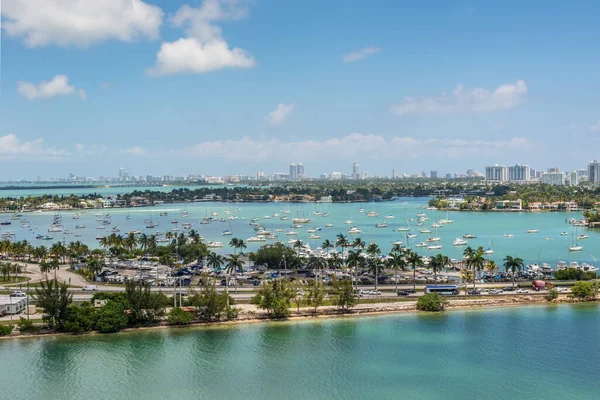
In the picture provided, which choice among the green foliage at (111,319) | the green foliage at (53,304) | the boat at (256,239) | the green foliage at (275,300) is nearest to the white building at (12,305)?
the green foliage at (53,304)

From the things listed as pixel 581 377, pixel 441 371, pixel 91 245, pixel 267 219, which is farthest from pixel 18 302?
pixel 267 219

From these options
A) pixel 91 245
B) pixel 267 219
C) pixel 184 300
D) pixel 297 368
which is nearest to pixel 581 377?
pixel 297 368

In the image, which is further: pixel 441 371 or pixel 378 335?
pixel 378 335

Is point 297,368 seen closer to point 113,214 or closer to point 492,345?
point 492,345

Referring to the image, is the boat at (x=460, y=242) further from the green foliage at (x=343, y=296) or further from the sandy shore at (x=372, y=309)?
the green foliage at (x=343, y=296)

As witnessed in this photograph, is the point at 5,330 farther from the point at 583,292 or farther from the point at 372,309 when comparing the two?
the point at 583,292

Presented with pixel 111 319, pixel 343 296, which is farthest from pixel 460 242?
pixel 111 319

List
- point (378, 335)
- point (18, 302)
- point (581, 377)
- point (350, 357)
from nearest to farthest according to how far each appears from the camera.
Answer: point (581, 377) → point (350, 357) → point (378, 335) → point (18, 302)

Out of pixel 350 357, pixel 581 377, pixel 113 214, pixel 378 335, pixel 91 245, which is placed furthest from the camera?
pixel 113 214
